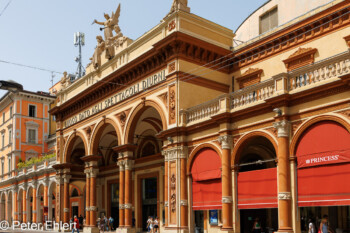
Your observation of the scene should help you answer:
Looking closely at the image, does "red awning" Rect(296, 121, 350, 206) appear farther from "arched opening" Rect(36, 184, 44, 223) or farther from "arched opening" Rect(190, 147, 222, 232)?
"arched opening" Rect(36, 184, 44, 223)

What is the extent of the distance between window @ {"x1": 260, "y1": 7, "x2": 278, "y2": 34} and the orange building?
31125 mm

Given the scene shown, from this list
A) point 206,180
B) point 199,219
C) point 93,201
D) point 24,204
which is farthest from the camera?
point 24,204

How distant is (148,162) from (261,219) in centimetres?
1061

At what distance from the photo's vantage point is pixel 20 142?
55.2m

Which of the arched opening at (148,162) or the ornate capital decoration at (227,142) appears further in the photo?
the arched opening at (148,162)

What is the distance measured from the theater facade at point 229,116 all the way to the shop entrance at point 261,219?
0.05 metres

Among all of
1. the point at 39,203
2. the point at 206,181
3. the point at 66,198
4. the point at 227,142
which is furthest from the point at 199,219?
the point at 39,203

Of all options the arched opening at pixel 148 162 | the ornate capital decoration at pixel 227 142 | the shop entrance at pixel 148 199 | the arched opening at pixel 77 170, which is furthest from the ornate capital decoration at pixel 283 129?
the arched opening at pixel 77 170

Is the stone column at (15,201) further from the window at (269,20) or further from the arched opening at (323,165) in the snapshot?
the arched opening at (323,165)

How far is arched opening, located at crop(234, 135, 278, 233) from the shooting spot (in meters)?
18.3

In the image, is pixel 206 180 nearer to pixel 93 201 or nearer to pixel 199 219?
pixel 199 219

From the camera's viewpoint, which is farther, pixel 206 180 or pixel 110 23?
pixel 110 23

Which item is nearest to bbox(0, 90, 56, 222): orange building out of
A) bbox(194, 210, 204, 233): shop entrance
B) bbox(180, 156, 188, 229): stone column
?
bbox(194, 210, 204, 233): shop entrance

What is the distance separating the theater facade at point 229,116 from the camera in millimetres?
16531
